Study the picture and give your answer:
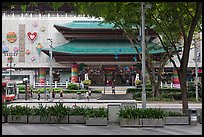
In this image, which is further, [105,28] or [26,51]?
[26,51]

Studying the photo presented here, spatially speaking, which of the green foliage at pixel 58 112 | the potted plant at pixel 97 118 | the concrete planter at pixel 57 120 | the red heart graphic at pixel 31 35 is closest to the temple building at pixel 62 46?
the red heart graphic at pixel 31 35

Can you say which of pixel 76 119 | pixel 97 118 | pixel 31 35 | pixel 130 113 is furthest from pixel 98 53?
pixel 130 113

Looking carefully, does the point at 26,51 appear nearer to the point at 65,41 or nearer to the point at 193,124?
the point at 65,41

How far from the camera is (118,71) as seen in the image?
200ft

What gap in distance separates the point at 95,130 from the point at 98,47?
A: 146ft

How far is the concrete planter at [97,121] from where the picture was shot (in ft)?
49.5

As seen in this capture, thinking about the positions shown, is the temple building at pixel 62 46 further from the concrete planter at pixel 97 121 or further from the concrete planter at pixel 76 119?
the concrete planter at pixel 97 121

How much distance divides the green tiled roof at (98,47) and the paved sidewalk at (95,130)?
3855 centimetres

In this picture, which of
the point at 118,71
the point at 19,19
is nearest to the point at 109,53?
the point at 118,71

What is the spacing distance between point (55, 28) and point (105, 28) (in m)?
11.7

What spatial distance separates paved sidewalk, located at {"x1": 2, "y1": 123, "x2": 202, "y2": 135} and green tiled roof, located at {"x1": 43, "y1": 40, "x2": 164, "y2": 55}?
126ft

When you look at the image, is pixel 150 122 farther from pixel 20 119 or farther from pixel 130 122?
pixel 20 119

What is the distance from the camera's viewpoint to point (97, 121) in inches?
596

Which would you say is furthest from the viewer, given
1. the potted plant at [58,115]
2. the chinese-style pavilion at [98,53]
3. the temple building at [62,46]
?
the temple building at [62,46]
